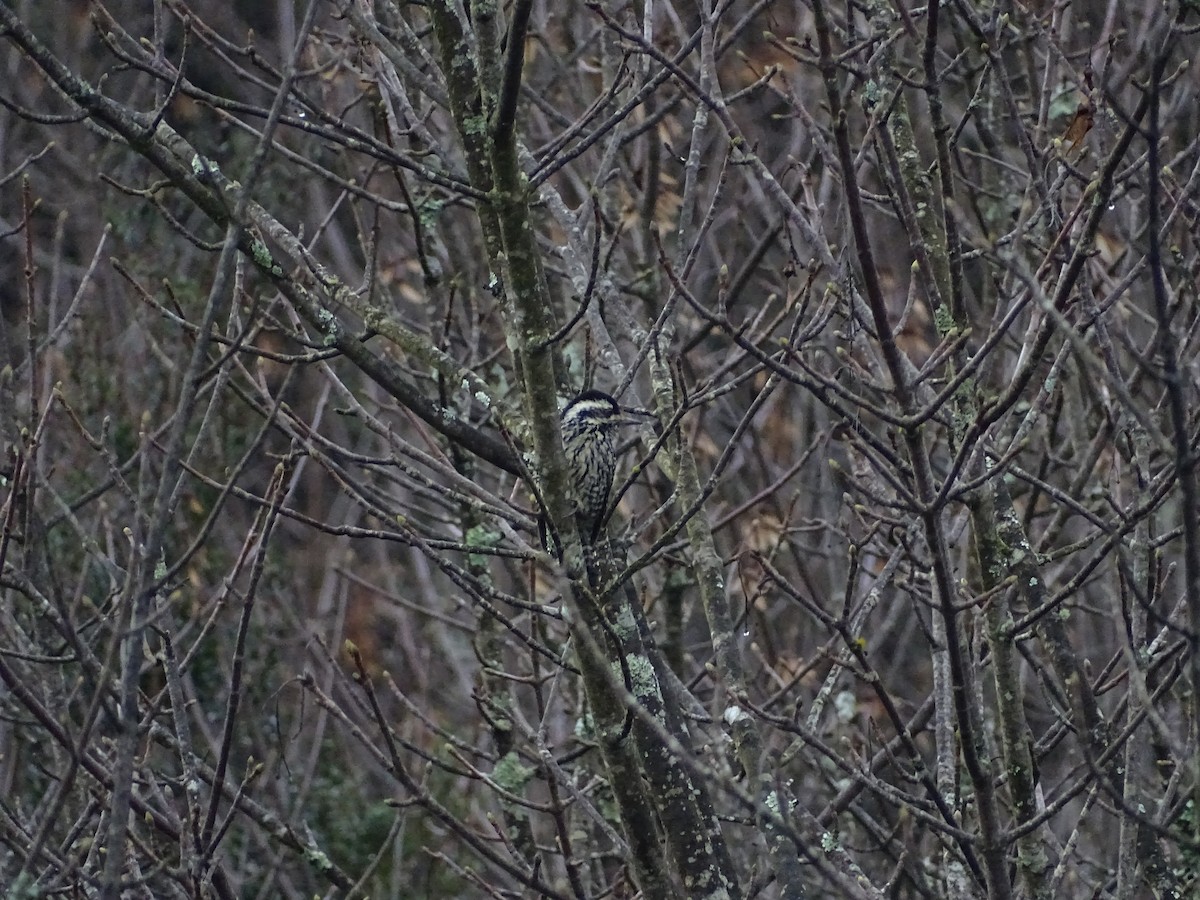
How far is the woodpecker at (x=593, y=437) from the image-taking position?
4883 millimetres

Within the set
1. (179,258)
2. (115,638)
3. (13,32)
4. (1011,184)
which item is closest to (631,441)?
(1011,184)

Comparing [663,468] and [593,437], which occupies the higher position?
[593,437]

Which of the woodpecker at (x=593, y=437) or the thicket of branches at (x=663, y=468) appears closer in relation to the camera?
the thicket of branches at (x=663, y=468)

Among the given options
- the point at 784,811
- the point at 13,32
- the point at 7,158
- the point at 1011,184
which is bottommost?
the point at 784,811

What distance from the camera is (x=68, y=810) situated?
480cm

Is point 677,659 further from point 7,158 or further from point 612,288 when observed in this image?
point 7,158

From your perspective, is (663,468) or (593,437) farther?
(593,437)

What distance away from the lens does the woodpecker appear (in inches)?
192

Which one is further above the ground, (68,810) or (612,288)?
(612,288)

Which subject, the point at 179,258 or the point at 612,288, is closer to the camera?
the point at 612,288

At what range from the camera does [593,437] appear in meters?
5.27

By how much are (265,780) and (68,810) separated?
9.64ft

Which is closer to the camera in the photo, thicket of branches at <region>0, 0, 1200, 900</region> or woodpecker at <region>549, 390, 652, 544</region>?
thicket of branches at <region>0, 0, 1200, 900</region>

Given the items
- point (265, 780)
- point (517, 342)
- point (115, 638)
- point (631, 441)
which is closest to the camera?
point (115, 638)
